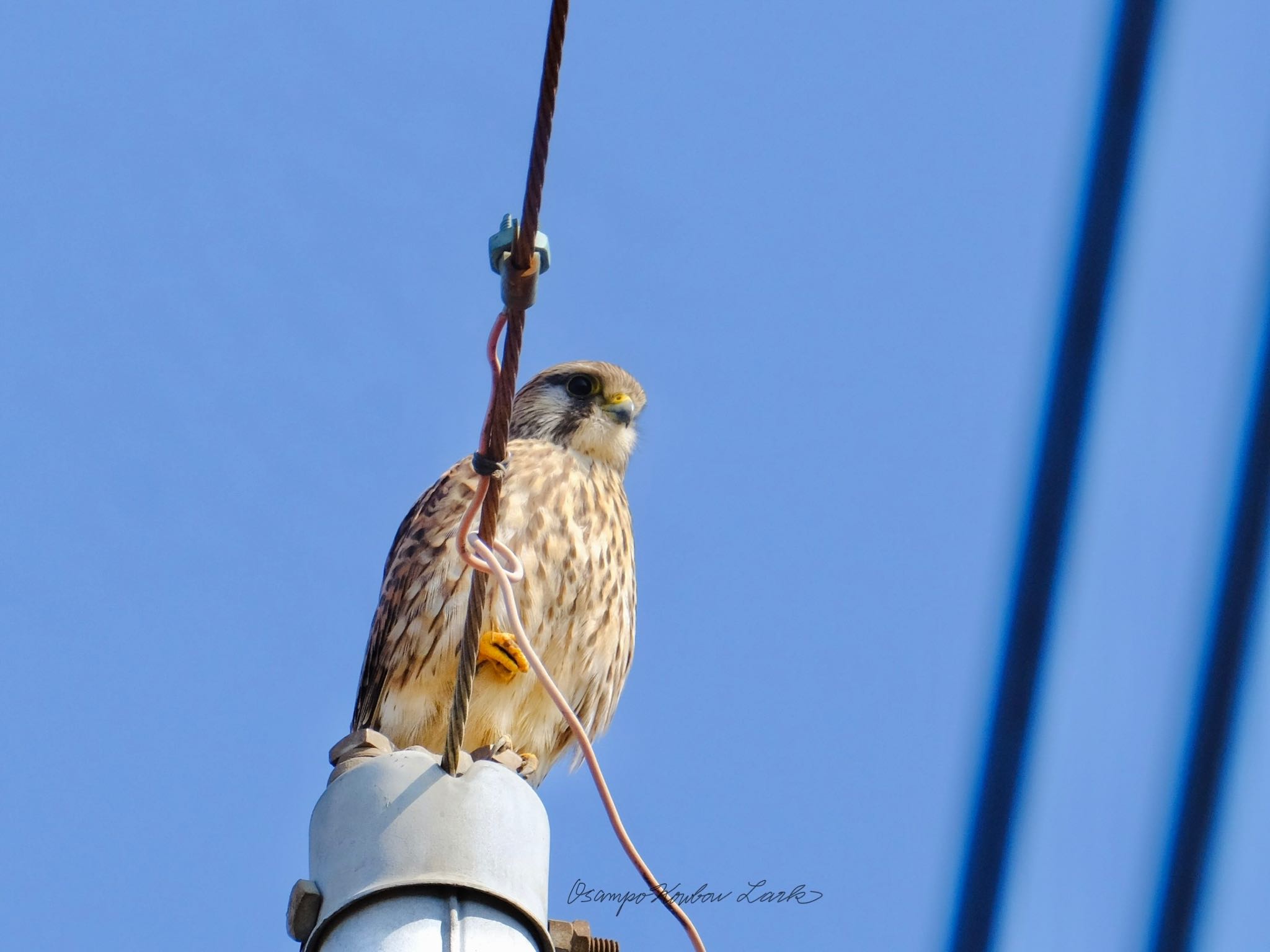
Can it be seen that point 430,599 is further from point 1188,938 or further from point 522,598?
point 1188,938

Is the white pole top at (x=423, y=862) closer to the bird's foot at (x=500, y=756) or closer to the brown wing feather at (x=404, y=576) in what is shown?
the bird's foot at (x=500, y=756)

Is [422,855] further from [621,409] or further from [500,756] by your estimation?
[621,409]

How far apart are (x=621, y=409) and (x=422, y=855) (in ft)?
10.5

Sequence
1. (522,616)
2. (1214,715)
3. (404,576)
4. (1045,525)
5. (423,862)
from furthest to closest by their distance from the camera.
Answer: (404,576) < (522,616) < (423,862) < (1045,525) < (1214,715)

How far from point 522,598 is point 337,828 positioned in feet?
6.89

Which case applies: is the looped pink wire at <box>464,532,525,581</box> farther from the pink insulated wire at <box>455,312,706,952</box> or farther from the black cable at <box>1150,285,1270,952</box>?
the black cable at <box>1150,285,1270,952</box>

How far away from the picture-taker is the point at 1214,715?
2.21 metres

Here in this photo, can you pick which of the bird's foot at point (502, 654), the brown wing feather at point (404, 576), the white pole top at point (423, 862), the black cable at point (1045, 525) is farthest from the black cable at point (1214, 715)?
the brown wing feather at point (404, 576)

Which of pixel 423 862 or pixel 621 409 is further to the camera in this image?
pixel 621 409

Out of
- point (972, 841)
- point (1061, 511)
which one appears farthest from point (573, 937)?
point (1061, 511)

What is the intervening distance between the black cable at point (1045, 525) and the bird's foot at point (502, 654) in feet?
8.18

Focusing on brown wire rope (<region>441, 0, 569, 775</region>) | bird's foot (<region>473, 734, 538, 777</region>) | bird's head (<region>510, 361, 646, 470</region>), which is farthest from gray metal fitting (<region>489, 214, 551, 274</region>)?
bird's head (<region>510, 361, 646, 470</region>)

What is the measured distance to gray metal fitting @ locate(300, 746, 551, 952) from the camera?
271 cm

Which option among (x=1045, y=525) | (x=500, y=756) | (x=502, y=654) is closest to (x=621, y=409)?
(x=502, y=654)
